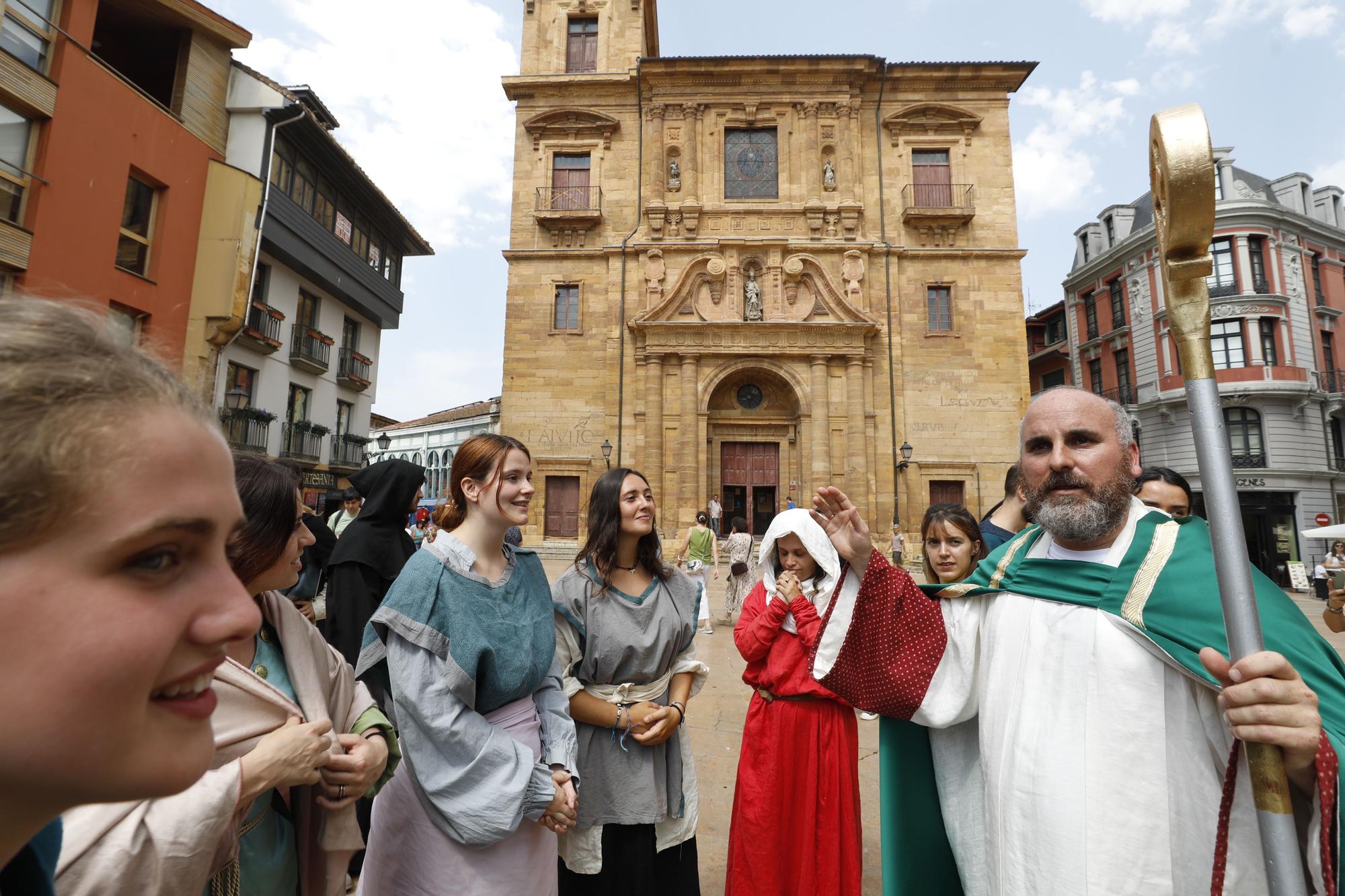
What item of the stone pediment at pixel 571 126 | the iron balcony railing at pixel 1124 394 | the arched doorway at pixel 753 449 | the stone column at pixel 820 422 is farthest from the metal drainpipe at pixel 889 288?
the iron balcony railing at pixel 1124 394

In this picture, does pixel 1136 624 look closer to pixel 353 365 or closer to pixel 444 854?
pixel 444 854

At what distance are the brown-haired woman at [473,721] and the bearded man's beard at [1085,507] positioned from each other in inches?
70.4

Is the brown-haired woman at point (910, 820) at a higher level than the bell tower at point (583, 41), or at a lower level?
lower

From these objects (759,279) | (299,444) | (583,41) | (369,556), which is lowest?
(369,556)

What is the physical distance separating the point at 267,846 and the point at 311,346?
779 inches

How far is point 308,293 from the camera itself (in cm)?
1858

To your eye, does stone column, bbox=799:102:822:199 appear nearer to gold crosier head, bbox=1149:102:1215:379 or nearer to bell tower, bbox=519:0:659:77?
bell tower, bbox=519:0:659:77

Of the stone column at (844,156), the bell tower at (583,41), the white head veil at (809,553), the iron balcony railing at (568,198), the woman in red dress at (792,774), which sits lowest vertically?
the woman in red dress at (792,774)

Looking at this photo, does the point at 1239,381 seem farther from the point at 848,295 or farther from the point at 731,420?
the point at 731,420

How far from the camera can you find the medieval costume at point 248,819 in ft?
4.02

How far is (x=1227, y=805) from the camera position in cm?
150

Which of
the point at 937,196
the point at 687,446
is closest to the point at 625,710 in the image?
the point at 687,446

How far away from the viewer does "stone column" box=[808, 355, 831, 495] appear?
1972 centimetres

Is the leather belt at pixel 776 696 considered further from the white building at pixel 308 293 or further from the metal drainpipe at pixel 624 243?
the metal drainpipe at pixel 624 243
